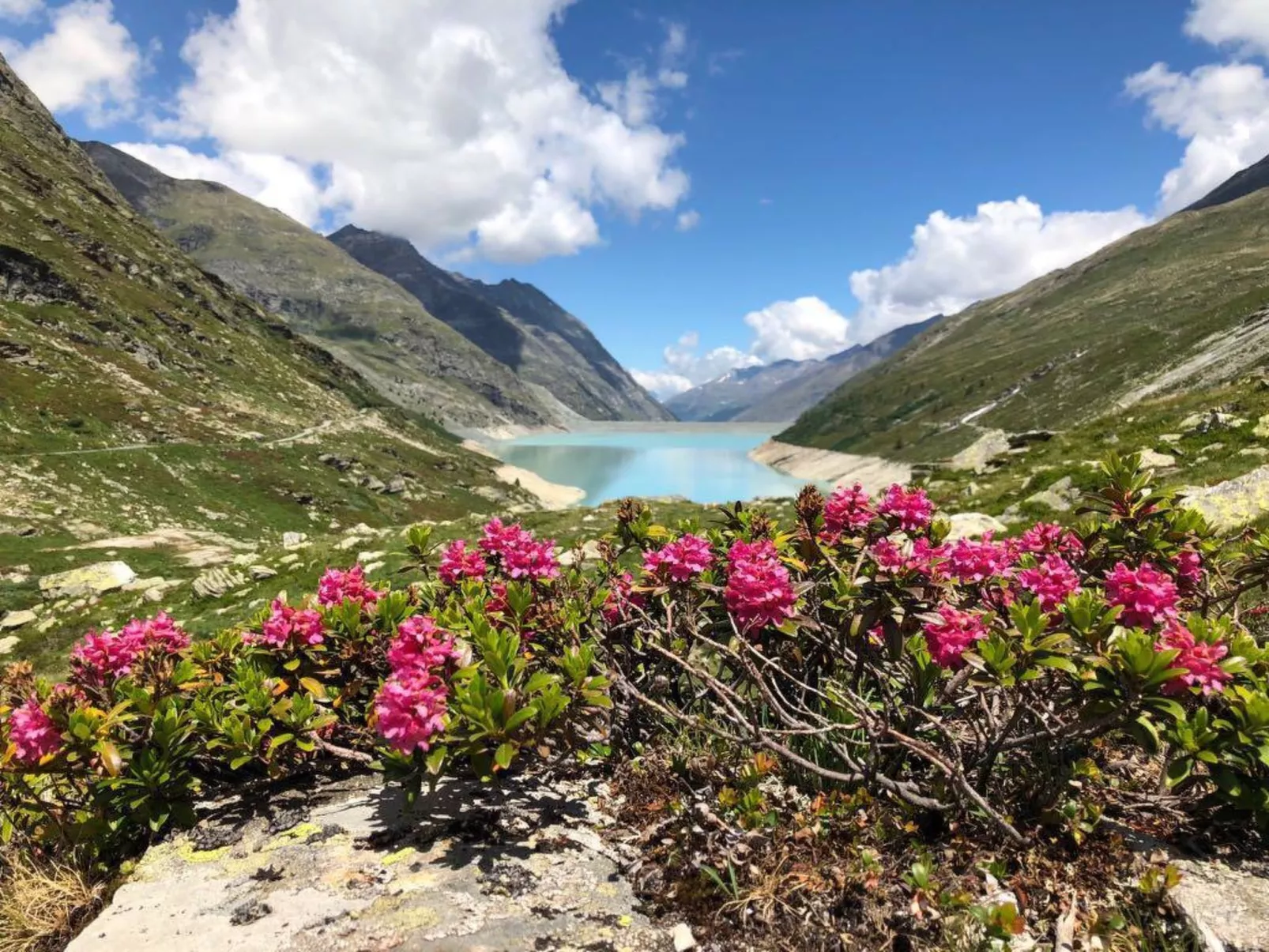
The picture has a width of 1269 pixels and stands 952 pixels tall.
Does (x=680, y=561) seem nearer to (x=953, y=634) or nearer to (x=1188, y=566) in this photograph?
(x=953, y=634)

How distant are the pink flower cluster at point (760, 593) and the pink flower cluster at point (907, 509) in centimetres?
170

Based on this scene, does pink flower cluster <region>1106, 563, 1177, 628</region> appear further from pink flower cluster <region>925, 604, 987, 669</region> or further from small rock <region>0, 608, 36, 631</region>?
small rock <region>0, 608, 36, 631</region>

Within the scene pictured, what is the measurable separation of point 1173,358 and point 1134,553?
165384 mm

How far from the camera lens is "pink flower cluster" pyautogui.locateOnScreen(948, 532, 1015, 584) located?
18.6ft

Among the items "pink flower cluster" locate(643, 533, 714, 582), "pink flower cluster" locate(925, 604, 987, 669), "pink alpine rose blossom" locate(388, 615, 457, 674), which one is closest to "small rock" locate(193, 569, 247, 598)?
"pink alpine rose blossom" locate(388, 615, 457, 674)

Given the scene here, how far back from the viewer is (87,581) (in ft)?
83.8

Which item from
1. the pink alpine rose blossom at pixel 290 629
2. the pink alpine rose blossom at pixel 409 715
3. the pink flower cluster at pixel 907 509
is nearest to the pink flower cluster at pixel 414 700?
the pink alpine rose blossom at pixel 409 715

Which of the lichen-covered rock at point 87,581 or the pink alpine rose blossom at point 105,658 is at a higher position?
the pink alpine rose blossom at point 105,658

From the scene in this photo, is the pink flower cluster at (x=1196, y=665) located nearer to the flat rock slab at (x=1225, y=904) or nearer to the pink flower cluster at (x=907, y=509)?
the flat rock slab at (x=1225, y=904)

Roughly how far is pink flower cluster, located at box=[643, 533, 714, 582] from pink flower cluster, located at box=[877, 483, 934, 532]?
1.93m

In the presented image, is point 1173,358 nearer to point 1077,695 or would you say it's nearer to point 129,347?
point 1077,695

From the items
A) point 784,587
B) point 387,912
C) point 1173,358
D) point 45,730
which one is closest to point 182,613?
point 45,730

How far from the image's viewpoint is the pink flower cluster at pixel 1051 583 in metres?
4.91

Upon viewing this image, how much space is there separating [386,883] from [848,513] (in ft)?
17.4
